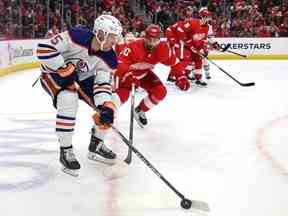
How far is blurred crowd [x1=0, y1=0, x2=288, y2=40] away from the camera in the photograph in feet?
34.8

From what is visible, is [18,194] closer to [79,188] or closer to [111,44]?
[79,188]

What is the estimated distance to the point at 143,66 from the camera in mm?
4441

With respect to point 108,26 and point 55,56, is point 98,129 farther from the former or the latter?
point 108,26

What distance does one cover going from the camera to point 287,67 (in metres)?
10.1

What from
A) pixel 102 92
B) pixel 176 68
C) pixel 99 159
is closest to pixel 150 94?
pixel 176 68

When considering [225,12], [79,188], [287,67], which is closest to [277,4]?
[225,12]

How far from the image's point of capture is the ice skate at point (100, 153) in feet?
11.3

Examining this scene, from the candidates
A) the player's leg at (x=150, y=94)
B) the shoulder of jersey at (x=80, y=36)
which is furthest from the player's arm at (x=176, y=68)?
the shoulder of jersey at (x=80, y=36)

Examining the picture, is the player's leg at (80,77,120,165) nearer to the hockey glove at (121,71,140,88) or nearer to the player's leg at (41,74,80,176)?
the player's leg at (41,74,80,176)

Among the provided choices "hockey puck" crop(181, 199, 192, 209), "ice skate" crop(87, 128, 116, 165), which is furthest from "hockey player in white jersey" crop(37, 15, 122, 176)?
"hockey puck" crop(181, 199, 192, 209)

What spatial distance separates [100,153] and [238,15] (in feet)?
31.2

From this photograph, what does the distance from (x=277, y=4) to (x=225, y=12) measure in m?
1.23

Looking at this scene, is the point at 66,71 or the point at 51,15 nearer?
the point at 66,71

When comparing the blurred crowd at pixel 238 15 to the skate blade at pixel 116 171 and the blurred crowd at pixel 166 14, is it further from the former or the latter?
the skate blade at pixel 116 171
